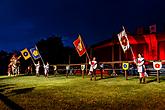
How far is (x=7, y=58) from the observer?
54312 mm

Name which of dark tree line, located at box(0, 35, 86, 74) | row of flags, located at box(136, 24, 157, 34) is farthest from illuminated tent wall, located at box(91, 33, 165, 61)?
dark tree line, located at box(0, 35, 86, 74)

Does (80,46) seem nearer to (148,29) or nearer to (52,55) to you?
(148,29)

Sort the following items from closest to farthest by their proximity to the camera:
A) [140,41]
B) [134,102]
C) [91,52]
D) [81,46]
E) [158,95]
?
[134,102]
[158,95]
[81,46]
[140,41]
[91,52]

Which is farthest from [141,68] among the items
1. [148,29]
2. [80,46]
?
[148,29]

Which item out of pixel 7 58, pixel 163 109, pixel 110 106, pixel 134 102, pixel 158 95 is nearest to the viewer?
pixel 163 109

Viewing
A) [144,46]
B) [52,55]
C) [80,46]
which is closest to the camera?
[80,46]

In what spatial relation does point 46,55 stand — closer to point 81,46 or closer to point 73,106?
point 81,46

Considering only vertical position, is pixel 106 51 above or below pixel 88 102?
above

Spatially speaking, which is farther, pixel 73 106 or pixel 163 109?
pixel 73 106

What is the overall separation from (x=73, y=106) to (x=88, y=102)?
1.09 m

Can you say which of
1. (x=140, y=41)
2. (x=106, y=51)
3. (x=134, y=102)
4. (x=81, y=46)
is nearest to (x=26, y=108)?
(x=134, y=102)

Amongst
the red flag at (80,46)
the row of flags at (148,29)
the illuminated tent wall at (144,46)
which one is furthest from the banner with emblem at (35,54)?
the row of flags at (148,29)

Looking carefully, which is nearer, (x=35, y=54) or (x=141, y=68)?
(x=141, y=68)

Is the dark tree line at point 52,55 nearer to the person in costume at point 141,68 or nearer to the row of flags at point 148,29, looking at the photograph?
the row of flags at point 148,29
